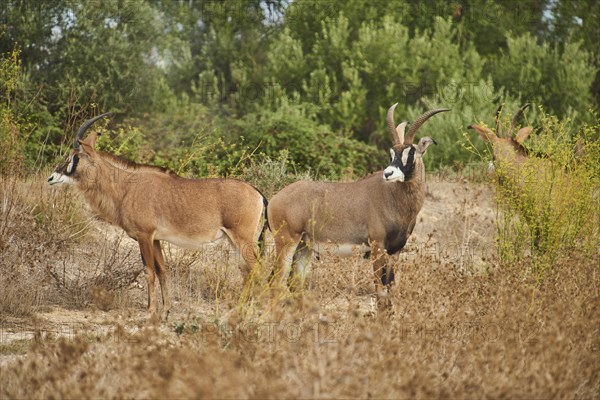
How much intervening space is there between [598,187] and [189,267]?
5.36 m

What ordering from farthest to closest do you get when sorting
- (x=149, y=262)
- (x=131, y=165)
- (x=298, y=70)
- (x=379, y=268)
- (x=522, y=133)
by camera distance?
(x=298, y=70) < (x=522, y=133) < (x=131, y=165) < (x=149, y=262) < (x=379, y=268)

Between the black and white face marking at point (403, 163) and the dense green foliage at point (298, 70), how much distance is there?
663cm

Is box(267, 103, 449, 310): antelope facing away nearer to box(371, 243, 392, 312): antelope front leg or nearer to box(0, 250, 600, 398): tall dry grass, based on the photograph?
box(371, 243, 392, 312): antelope front leg

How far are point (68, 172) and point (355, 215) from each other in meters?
3.41

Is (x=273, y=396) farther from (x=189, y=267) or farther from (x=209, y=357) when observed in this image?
(x=189, y=267)

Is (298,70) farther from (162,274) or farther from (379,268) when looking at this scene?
(379,268)

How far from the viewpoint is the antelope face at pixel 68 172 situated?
9922mm

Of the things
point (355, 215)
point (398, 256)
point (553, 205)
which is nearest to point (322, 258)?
point (355, 215)

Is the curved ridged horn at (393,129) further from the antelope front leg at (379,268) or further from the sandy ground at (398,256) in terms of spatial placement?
the antelope front leg at (379,268)

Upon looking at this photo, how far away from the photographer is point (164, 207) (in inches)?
380

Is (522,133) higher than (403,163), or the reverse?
(403,163)

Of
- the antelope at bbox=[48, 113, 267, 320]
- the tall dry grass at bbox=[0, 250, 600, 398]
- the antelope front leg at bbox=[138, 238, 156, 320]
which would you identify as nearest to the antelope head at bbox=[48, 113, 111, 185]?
the antelope at bbox=[48, 113, 267, 320]

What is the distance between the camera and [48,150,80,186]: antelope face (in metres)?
9.92

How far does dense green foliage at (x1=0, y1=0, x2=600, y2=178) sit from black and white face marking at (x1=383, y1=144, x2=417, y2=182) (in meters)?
6.63
